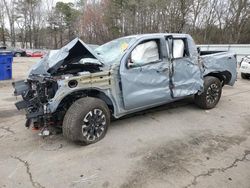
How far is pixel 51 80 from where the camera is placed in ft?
12.6

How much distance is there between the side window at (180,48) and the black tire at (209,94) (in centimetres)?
93

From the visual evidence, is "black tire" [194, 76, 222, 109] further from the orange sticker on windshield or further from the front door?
the orange sticker on windshield

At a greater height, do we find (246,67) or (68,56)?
(68,56)

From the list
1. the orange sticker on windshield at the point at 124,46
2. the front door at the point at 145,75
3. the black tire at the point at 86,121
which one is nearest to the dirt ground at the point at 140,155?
the black tire at the point at 86,121

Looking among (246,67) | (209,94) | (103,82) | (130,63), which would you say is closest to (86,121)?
(103,82)

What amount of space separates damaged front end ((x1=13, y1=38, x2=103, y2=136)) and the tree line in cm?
2837

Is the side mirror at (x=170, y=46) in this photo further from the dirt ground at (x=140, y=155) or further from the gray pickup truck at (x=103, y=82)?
the dirt ground at (x=140, y=155)

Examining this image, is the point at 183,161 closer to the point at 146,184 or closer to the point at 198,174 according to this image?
the point at 198,174

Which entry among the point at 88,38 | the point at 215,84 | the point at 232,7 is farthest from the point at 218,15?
the point at 215,84

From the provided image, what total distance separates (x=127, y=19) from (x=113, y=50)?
3345 centimetres

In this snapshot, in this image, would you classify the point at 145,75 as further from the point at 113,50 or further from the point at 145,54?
the point at 113,50

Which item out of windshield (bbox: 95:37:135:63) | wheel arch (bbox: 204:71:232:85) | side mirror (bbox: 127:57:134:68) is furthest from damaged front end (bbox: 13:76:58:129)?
wheel arch (bbox: 204:71:232:85)

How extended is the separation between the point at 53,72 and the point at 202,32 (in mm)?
32047

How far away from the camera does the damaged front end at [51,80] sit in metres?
3.89
